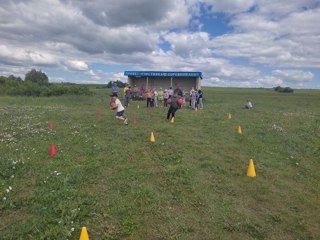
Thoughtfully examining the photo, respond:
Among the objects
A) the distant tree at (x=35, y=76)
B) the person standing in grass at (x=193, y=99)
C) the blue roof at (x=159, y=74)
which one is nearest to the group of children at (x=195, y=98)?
the person standing in grass at (x=193, y=99)

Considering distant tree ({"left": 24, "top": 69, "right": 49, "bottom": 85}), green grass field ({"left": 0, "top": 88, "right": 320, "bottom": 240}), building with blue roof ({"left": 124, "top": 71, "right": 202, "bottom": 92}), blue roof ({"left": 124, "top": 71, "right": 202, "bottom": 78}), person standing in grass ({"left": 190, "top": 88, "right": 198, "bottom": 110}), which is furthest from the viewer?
distant tree ({"left": 24, "top": 69, "right": 49, "bottom": 85})

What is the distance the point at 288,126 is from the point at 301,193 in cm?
1118

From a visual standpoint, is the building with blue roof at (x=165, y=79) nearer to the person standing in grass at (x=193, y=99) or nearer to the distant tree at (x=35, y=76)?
the person standing in grass at (x=193, y=99)

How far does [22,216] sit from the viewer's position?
20.8 ft

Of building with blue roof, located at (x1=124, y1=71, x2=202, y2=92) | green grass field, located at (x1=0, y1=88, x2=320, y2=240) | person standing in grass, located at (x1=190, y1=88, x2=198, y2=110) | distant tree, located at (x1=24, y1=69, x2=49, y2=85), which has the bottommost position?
green grass field, located at (x1=0, y1=88, x2=320, y2=240)

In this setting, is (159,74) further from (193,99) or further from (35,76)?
(35,76)

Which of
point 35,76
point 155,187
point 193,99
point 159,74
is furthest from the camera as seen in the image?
point 35,76

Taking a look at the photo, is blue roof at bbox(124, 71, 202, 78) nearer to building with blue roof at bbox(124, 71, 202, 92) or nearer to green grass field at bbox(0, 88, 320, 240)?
building with blue roof at bbox(124, 71, 202, 92)

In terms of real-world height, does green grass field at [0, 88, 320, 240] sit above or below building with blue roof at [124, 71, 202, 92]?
below

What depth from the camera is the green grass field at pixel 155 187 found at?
6.23 m

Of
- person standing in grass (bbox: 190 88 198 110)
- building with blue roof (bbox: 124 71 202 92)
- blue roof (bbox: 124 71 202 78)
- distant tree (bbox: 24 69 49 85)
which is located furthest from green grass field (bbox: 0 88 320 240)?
distant tree (bbox: 24 69 49 85)

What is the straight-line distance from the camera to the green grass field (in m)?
6.23

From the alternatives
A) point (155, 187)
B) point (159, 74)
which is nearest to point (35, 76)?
point (159, 74)

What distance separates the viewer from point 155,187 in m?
8.10
